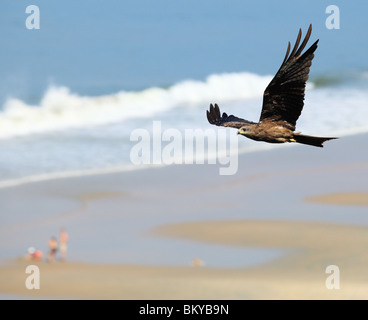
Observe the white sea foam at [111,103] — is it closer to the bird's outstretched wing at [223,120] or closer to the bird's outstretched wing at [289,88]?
the bird's outstretched wing at [223,120]

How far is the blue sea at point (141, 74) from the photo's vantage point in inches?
1025

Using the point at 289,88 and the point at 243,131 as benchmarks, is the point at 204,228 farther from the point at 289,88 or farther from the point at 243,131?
the point at 289,88

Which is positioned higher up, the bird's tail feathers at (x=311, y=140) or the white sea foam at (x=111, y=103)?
the white sea foam at (x=111, y=103)

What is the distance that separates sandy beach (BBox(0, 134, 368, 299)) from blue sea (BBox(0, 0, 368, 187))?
4.02ft

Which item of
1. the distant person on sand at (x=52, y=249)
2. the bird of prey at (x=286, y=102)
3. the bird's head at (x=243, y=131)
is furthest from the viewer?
the distant person on sand at (x=52, y=249)

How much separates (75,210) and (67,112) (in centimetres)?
838

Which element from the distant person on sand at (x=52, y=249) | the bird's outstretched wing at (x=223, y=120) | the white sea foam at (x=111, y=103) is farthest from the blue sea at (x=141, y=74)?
the bird's outstretched wing at (x=223, y=120)

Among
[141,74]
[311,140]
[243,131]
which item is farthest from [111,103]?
[311,140]

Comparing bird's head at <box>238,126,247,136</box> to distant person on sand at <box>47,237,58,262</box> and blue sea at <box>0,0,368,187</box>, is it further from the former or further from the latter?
blue sea at <box>0,0,368,187</box>

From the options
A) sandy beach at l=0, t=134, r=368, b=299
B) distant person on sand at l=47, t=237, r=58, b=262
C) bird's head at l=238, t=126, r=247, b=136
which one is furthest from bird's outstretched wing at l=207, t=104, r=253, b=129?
distant person on sand at l=47, t=237, r=58, b=262

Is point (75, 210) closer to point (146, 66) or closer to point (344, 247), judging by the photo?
point (344, 247)

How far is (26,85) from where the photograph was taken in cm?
3194

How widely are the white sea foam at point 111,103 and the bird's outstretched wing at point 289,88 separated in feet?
43.6

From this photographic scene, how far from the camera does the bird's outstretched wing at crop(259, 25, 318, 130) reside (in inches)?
582
